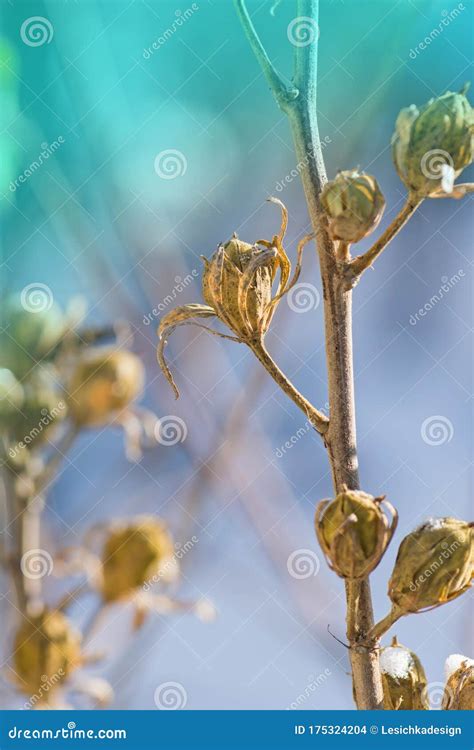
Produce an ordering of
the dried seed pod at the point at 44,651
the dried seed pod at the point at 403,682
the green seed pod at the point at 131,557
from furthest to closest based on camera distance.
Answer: the green seed pod at the point at 131,557, the dried seed pod at the point at 44,651, the dried seed pod at the point at 403,682

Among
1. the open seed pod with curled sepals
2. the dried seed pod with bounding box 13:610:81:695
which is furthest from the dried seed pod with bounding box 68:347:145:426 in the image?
the open seed pod with curled sepals

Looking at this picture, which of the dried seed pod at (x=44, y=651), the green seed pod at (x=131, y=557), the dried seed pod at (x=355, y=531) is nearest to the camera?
the dried seed pod at (x=355, y=531)

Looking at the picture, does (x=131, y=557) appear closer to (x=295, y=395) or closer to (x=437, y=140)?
(x=295, y=395)

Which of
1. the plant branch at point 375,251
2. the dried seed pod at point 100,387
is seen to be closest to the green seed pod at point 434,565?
the plant branch at point 375,251

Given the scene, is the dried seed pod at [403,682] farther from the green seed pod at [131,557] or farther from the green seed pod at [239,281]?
the green seed pod at [131,557]

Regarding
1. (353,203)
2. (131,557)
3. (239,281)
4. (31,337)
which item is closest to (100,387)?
(31,337)
